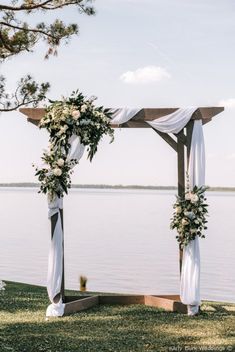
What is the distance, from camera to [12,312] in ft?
35.6

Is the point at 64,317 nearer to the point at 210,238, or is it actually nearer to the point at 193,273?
the point at 193,273

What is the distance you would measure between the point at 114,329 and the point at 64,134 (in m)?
3.00

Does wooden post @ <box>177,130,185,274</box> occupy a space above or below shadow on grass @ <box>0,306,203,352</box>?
above

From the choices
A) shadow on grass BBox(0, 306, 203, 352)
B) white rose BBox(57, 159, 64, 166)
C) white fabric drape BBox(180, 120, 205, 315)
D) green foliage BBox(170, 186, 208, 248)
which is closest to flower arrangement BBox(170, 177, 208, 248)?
green foliage BBox(170, 186, 208, 248)

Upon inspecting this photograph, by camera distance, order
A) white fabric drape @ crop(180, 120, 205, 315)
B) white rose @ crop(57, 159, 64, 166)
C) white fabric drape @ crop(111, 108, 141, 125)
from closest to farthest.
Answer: white rose @ crop(57, 159, 64, 166) → white fabric drape @ crop(180, 120, 205, 315) → white fabric drape @ crop(111, 108, 141, 125)

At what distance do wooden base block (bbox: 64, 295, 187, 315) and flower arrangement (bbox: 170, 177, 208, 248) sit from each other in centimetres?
101

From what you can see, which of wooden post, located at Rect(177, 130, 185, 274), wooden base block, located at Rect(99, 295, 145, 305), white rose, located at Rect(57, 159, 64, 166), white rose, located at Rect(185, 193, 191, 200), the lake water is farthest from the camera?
the lake water

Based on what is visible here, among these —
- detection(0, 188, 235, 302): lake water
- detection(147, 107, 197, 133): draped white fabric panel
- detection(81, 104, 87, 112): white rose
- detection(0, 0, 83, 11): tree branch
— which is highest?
detection(0, 0, 83, 11): tree branch

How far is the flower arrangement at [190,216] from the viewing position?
35.8ft

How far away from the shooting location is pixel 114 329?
9617 mm

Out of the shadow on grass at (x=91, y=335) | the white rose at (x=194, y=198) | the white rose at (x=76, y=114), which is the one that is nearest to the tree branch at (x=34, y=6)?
the white rose at (x=76, y=114)

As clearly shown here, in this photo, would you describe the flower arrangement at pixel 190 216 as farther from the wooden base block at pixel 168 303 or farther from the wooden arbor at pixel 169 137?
the wooden base block at pixel 168 303

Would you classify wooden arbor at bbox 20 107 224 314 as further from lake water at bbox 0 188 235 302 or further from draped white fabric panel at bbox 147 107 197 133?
lake water at bbox 0 188 235 302

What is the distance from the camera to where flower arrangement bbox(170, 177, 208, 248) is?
1090 cm
